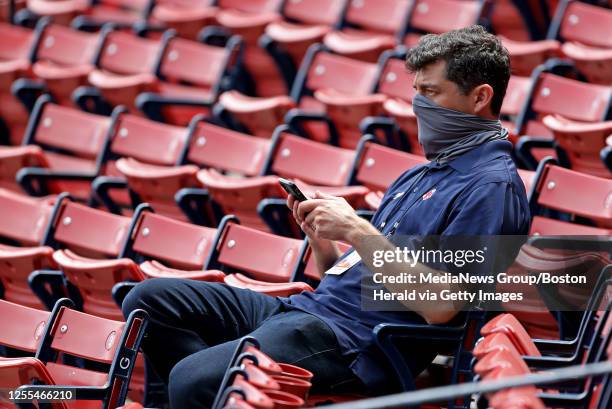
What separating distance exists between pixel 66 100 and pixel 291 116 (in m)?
1.26

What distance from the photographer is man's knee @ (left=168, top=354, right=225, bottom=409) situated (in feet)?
6.97

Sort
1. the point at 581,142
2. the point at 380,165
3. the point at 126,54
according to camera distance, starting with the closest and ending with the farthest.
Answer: the point at 581,142 < the point at 380,165 < the point at 126,54

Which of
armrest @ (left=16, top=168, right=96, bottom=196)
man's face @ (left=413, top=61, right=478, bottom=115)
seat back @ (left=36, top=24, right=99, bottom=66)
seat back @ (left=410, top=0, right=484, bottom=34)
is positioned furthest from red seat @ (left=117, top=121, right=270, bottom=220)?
man's face @ (left=413, top=61, right=478, bottom=115)

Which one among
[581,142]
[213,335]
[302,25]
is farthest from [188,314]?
[302,25]

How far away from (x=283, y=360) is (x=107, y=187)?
1.67 m

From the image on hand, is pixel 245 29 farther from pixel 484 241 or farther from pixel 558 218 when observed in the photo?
pixel 484 241

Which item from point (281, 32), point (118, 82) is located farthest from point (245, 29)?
point (118, 82)

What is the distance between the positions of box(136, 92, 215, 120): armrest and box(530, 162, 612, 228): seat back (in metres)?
1.75

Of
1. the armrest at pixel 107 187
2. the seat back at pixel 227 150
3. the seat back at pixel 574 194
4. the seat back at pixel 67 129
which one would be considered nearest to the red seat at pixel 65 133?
the seat back at pixel 67 129

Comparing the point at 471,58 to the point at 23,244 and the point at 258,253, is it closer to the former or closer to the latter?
the point at 258,253

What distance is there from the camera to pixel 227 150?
3721mm

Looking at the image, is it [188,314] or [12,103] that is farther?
[12,103]

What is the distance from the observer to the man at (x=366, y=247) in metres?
2.16

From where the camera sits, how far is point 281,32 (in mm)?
4566
